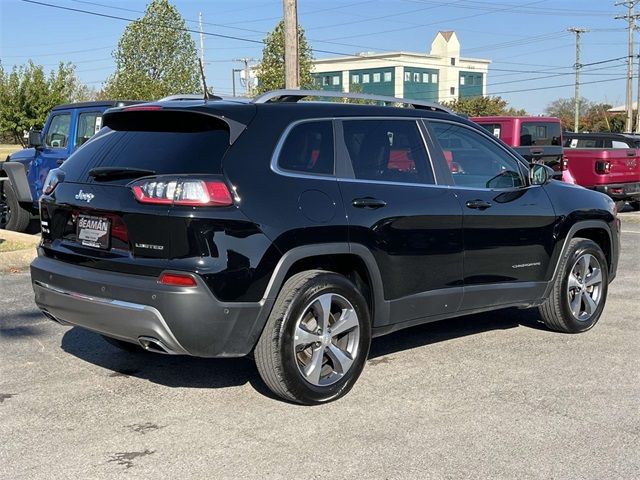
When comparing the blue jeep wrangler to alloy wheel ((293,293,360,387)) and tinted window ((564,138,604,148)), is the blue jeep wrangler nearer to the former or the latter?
alloy wheel ((293,293,360,387))

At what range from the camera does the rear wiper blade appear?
14.6 ft

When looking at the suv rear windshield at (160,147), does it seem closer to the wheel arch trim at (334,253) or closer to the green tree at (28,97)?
the wheel arch trim at (334,253)

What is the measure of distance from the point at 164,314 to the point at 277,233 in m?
0.76

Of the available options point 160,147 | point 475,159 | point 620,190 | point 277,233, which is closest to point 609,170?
point 620,190

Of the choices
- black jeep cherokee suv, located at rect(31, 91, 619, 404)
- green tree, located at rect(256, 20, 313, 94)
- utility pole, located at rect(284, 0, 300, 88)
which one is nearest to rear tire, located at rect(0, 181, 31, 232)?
utility pole, located at rect(284, 0, 300, 88)

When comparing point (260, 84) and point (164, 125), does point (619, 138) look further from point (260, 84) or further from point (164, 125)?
point (260, 84)

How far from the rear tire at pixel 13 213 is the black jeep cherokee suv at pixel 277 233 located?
7.96 meters

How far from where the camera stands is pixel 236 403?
473 cm

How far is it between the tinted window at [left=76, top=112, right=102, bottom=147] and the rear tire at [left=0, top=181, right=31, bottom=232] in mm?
2001

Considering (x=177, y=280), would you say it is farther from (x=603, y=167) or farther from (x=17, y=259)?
(x=603, y=167)

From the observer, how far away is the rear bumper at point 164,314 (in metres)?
4.17

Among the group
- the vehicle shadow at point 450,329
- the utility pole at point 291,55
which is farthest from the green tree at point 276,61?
the vehicle shadow at point 450,329

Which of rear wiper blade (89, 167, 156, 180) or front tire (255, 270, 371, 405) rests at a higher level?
rear wiper blade (89, 167, 156, 180)

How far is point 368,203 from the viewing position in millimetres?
4887
